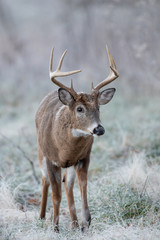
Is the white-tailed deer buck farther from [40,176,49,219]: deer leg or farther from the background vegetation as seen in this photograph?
the background vegetation

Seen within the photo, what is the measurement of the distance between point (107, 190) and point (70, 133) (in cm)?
138

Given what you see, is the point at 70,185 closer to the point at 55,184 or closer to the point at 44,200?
the point at 55,184

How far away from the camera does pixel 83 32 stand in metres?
17.0

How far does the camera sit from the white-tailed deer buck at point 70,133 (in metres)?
4.48

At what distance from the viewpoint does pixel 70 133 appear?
461cm

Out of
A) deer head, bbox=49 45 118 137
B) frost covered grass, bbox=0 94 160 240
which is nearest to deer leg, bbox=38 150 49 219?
frost covered grass, bbox=0 94 160 240

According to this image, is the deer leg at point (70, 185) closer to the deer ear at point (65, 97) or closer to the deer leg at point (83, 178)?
the deer leg at point (83, 178)

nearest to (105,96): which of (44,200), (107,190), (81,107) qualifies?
(81,107)

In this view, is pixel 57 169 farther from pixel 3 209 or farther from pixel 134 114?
pixel 134 114

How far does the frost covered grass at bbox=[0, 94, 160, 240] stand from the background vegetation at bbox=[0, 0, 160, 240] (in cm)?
1

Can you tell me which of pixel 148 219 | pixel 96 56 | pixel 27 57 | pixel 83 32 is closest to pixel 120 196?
pixel 148 219

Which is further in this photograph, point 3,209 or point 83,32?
point 83,32

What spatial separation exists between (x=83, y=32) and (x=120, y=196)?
12758 millimetres

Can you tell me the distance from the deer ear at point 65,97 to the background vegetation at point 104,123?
152 centimetres
